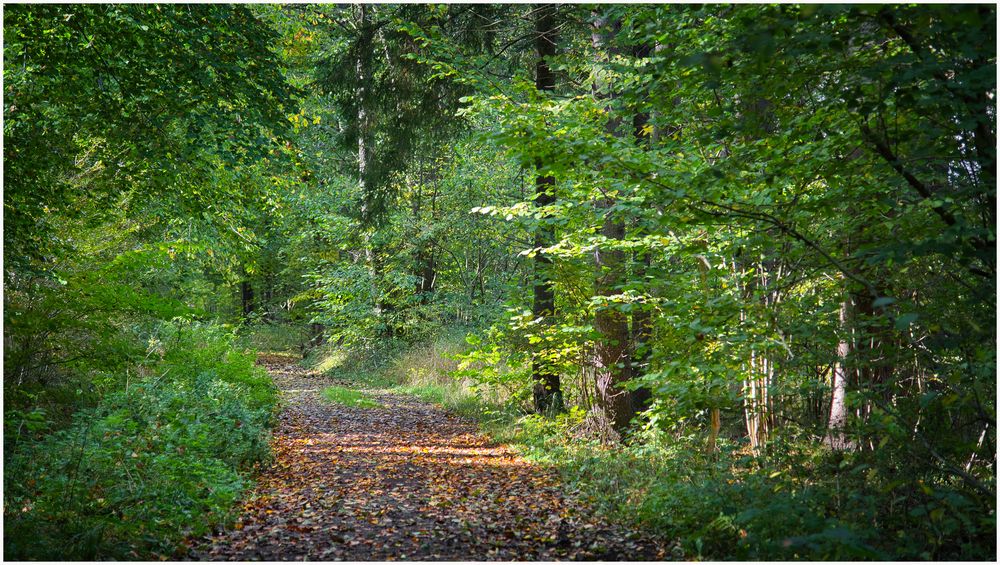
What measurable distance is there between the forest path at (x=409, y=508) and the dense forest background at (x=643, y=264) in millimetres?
369

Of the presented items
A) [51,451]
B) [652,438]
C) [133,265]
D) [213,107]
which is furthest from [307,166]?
[652,438]

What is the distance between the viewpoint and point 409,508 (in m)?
6.15

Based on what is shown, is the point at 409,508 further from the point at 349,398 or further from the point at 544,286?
the point at 349,398

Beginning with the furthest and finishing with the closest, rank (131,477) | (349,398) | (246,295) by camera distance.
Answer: (246,295)
(349,398)
(131,477)

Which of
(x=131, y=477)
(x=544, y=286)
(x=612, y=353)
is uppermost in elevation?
(x=544, y=286)

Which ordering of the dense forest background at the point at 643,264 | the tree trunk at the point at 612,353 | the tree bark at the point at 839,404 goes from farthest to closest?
the tree trunk at the point at 612,353, the tree bark at the point at 839,404, the dense forest background at the point at 643,264

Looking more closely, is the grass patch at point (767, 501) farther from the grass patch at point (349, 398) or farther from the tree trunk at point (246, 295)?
the tree trunk at point (246, 295)

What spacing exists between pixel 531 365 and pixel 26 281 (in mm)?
6418

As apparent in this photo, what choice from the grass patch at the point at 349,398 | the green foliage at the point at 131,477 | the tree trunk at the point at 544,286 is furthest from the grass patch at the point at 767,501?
the grass patch at the point at 349,398

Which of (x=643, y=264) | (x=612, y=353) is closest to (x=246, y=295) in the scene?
(x=612, y=353)

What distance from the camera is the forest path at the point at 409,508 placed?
16.2 ft

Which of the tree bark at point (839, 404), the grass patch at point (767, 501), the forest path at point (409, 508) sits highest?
the tree bark at point (839, 404)

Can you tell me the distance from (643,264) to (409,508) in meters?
3.61

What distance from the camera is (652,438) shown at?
7809mm
